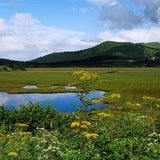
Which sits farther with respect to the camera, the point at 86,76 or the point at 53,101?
the point at 53,101

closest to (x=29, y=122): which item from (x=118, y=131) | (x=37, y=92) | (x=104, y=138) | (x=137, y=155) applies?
(x=118, y=131)

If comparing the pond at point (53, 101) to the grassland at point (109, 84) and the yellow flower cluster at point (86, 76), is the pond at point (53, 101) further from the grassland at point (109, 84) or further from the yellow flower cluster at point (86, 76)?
the yellow flower cluster at point (86, 76)

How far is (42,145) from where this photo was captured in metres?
10.9

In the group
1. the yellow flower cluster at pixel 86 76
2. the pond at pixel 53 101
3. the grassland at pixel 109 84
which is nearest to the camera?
the yellow flower cluster at pixel 86 76

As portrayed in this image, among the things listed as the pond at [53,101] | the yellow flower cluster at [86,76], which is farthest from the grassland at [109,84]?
the yellow flower cluster at [86,76]

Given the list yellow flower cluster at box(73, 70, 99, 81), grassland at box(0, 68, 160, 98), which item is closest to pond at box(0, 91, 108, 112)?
grassland at box(0, 68, 160, 98)

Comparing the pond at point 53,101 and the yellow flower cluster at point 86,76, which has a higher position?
the yellow flower cluster at point 86,76

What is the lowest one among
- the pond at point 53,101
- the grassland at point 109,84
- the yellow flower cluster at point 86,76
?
the pond at point 53,101

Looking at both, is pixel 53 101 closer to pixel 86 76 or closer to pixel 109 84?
pixel 109 84

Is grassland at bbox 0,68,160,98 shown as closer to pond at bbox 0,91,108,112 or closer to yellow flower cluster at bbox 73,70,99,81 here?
pond at bbox 0,91,108,112

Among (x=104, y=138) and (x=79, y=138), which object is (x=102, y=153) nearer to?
(x=104, y=138)

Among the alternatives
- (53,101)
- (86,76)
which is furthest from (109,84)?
(86,76)

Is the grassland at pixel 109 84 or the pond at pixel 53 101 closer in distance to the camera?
the pond at pixel 53 101

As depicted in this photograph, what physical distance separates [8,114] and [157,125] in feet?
24.7
